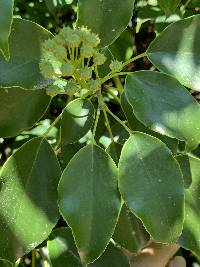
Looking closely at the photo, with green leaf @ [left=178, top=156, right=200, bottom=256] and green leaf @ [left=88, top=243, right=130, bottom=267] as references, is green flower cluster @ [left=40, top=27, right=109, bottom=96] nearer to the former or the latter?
green leaf @ [left=178, top=156, right=200, bottom=256]

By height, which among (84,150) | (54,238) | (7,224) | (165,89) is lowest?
(54,238)

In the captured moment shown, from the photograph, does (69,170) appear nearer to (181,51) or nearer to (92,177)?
(92,177)

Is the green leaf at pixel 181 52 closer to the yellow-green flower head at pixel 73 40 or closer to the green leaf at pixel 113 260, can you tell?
the yellow-green flower head at pixel 73 40

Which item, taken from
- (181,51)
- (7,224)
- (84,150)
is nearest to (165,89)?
(181,51)

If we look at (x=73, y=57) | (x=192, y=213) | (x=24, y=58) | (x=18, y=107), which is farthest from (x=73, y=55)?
Result: (x=192, y=213)

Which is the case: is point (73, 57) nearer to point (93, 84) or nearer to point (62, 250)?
point (93, 84)

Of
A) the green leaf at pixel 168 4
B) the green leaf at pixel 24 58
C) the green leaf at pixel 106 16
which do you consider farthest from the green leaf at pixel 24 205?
the green leaf at pixel 168 4
